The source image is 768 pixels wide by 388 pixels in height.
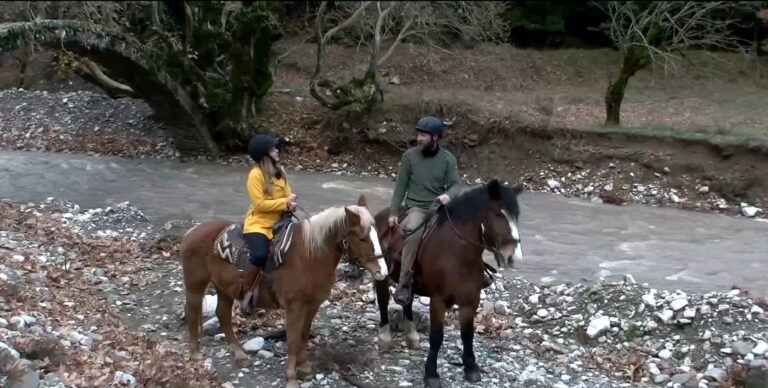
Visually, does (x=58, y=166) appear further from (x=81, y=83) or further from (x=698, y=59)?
(x=698, y=59)

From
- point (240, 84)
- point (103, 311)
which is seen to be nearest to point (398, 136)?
point (240, 84)

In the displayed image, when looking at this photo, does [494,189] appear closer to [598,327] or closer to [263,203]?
[263,203]

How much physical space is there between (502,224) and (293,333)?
6.52ft

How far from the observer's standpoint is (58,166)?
64.7 feet

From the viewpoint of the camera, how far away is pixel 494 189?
682 cm

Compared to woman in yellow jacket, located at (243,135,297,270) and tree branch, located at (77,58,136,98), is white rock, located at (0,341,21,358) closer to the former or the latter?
woman in yellow jacket, located at (243,135,297,270)

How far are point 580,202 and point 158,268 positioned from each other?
392 inches

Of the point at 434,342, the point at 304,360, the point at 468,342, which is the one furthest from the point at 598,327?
the point at 304,360

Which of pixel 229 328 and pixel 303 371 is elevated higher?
pixel 229 328

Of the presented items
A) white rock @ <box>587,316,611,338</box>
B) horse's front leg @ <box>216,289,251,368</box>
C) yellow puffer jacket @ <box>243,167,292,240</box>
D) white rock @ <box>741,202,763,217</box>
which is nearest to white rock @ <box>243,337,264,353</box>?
horse's front leg @ <box>216,289,251,368</box>

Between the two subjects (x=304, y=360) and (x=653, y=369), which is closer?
(x=304, y=360)

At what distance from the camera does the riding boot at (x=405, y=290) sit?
23.9 ft

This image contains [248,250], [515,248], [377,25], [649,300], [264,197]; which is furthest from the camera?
[377,25]

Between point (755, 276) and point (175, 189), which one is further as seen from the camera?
point (175, 189)
